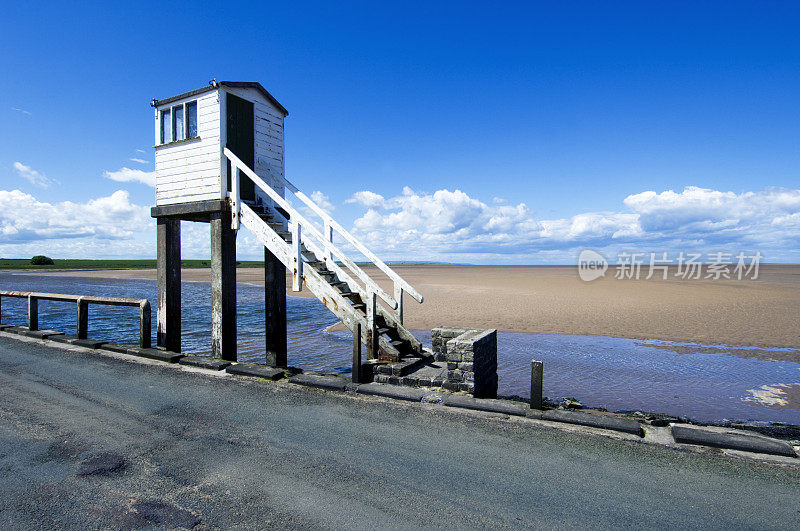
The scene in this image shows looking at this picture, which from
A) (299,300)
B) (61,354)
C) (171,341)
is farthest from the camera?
(299,300)

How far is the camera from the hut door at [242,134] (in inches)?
395

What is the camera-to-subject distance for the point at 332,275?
31.1ft

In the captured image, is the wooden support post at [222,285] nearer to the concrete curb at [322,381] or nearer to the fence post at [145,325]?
the fence post at [145,325]

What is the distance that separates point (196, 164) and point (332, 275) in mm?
4237

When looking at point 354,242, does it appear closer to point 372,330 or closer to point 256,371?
point 372,330

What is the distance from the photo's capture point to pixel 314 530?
352cm

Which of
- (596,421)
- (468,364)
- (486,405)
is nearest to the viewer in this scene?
(596,421)

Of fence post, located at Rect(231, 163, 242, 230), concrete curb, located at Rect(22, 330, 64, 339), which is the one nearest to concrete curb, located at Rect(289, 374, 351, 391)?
fence post, located at Rect(231, 163, 242, 230)

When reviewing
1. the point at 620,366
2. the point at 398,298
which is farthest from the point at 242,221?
the point at 620,366

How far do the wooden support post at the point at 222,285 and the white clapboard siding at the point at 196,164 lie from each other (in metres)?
0.72

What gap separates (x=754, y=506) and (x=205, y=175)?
35.1ft

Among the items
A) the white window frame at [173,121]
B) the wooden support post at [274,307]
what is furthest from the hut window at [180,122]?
the wooden support post at [274,307]

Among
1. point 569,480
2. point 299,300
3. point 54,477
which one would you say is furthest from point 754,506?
point 299,300

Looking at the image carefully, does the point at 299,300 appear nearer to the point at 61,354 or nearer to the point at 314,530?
the point at 61,354
